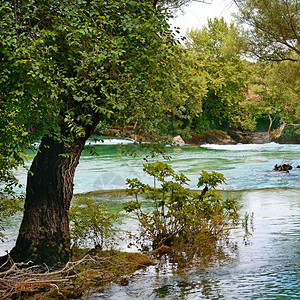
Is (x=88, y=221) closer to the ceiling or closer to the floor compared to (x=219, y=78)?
closer to the floor

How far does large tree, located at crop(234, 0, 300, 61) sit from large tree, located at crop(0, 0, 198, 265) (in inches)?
539

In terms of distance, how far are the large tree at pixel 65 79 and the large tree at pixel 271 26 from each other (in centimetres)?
1369

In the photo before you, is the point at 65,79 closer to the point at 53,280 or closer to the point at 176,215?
the point at 53,280

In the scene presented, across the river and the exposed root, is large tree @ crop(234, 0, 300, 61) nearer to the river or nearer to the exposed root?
the river

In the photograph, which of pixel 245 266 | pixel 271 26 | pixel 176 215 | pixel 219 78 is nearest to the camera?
pixel 245 266

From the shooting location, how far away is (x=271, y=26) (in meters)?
21.0

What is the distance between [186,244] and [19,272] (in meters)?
3.46

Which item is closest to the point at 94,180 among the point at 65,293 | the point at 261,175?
the point at 261,175

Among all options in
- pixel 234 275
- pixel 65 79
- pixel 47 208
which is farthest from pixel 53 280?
pixel 234 275

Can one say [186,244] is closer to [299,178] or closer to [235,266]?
[235,266]

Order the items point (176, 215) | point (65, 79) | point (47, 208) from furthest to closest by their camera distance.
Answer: point (176, 215)
point (47, 208)
point (65, 79)

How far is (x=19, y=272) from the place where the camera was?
634cm

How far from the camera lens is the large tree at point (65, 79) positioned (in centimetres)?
536

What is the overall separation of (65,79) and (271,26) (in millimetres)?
17324
